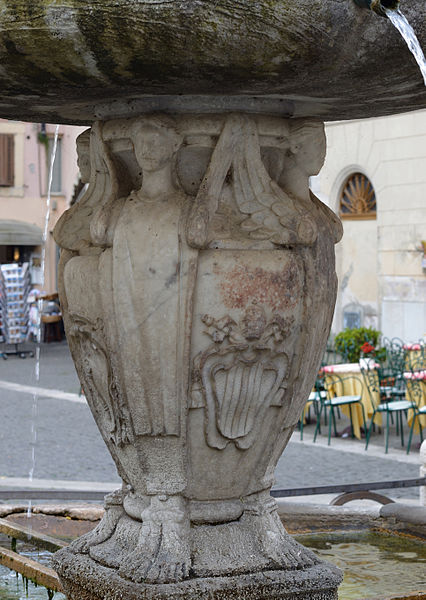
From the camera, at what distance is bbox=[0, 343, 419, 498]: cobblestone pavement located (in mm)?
8297

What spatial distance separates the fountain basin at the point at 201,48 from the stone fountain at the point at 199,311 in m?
0.04

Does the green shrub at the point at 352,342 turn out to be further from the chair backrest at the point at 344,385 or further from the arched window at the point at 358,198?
the arched window at the point at 358,198

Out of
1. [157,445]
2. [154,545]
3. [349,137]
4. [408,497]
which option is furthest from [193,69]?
[349,137]

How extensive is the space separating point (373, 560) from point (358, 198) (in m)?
15.2

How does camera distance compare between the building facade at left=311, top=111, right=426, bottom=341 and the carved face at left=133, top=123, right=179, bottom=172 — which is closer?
the carved face at left=133, top=123, right=179, bottom=172

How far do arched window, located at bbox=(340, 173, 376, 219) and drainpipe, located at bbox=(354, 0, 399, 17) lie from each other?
16.4m

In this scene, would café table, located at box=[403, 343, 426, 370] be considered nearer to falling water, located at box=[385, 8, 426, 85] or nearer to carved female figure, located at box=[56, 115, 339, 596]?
carved female figure, located at box=[56, 115, 339, 596]

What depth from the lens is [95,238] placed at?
10.5ft

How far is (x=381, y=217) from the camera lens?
18.2 m

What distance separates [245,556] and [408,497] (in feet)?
14.5

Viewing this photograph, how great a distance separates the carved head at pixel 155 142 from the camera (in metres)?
3.14

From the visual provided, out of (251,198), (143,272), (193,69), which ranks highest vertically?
(193,69)

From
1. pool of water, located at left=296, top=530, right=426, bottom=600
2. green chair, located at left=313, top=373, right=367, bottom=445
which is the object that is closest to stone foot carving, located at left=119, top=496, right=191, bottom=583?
pool of water, located at left=296, top=530, right=426, bottom=600

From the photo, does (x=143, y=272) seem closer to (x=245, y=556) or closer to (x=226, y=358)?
(x=226, y=358)
